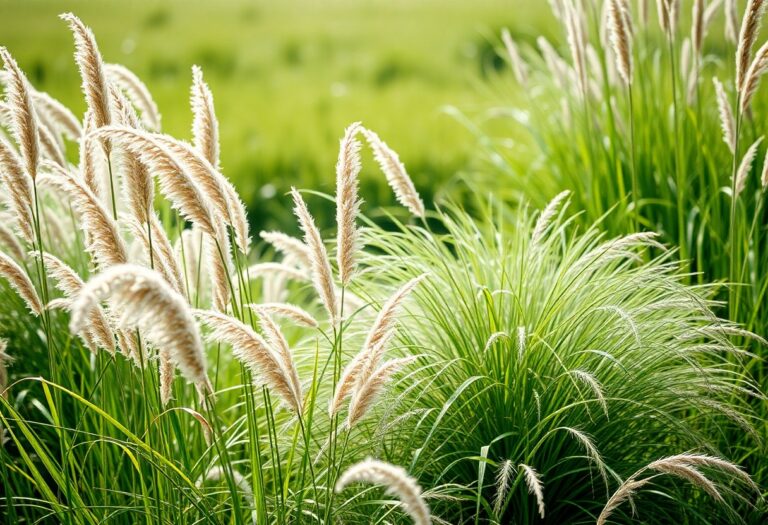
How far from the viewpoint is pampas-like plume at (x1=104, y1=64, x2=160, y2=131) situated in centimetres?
197

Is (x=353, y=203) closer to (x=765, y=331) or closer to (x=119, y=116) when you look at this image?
(x=119, y=116)

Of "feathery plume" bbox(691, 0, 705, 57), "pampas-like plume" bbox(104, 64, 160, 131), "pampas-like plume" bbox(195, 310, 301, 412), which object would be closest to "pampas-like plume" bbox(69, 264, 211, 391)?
"pampas-like plume" bbox(195, 310, 301, 412)

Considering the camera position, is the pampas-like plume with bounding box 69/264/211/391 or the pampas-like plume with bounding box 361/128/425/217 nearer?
the pampas-like plume with bounding box 69/264/211/391

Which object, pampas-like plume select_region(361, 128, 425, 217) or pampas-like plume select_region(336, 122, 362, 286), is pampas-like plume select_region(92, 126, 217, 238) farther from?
pampas-like plume select_region(361, 128, 425, 217)

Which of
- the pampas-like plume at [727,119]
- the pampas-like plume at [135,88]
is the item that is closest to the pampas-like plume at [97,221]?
the pampas-like plume at [135,88]

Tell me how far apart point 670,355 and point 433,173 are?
3591 millimetres

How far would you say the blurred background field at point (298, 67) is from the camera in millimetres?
5578

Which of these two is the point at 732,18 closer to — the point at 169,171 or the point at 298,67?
the point at 169,171

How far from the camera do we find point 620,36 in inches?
81.3

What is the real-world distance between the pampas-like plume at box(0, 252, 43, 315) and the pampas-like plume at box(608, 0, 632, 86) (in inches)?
56.2

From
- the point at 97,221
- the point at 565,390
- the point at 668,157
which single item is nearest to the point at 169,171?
the point at 97,221

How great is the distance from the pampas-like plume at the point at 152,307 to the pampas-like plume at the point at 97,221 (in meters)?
0.29

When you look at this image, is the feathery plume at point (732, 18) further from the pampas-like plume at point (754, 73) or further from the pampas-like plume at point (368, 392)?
the pampas-like plume at point (368, 392)

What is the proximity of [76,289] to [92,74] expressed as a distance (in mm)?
359
